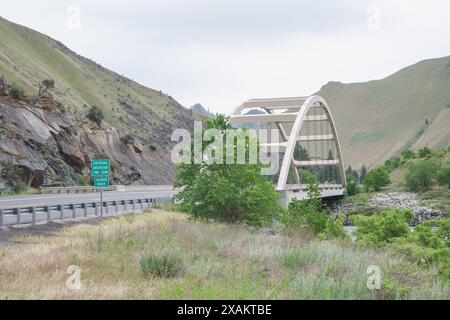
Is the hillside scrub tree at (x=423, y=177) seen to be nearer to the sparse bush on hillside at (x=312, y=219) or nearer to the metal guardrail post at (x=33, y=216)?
the sparse bush on hillside at (x=312, y=219)

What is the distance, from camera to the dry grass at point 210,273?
9.91 meters

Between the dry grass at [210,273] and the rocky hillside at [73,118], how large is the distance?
31988mm

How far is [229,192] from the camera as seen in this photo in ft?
82.9

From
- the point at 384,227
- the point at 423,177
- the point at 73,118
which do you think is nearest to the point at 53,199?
the point at 384,227

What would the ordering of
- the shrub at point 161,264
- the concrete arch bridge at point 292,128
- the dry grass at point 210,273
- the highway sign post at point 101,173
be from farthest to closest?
the concrete arch bridge at point 292,128, the highway sign post at point 101,173, the shrub at point 161,264, the dry grass at point 210,273

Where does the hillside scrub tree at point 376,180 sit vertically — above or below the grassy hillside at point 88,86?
below

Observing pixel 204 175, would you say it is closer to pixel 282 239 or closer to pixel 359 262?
pixel 282 239

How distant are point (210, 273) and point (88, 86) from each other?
9133 cm

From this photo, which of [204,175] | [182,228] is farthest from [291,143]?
[182,228]

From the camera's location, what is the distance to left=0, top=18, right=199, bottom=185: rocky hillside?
48.9m

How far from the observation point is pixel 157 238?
57.5 feet

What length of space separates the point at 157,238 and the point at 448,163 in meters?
110

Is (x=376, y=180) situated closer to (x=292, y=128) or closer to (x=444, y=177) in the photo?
(x=444, y=177)

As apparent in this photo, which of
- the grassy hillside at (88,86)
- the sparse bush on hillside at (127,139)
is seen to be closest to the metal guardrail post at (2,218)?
the sparse bush on hillside at (127,139)
